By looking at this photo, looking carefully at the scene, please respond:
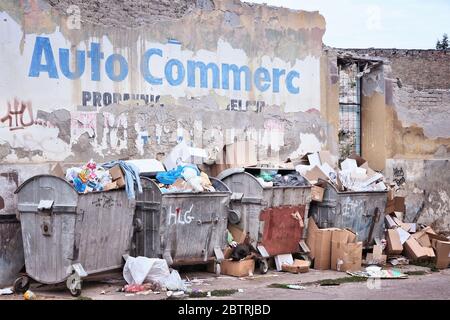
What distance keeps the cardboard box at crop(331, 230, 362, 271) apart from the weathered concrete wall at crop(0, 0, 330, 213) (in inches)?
96.5

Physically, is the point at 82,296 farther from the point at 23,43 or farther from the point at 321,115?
the point at 321,115

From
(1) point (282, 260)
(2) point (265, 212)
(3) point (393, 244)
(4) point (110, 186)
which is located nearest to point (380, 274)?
(1) point (282, 260)

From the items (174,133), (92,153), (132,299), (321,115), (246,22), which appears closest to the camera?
(132,299)

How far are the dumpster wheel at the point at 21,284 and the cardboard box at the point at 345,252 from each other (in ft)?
15.2

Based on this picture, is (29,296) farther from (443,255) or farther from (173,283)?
(443,255)

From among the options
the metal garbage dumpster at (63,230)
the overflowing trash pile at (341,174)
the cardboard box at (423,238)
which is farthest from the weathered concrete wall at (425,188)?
the metal garbage dumpster at (63,230)

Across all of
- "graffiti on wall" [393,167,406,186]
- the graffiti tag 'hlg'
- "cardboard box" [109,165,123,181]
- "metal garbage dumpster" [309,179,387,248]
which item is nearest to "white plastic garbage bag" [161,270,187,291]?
the graffiti tag 'hlg'

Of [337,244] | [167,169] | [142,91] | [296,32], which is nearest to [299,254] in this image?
[337,244]

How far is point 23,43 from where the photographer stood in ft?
35.1

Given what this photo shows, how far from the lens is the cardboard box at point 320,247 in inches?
475

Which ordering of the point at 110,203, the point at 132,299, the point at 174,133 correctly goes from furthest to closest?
the point at 174,133 → the point at 110,203 → the point at 132,299

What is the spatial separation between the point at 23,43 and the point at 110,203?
8.52ft

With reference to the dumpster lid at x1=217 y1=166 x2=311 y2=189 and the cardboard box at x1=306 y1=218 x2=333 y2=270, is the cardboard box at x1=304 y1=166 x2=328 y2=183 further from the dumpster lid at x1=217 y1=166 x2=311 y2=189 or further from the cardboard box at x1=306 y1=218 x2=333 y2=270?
the cardboard box at x1=306 y1=218 x2=333 y2=270

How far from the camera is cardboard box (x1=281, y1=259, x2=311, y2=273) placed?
11.6m
